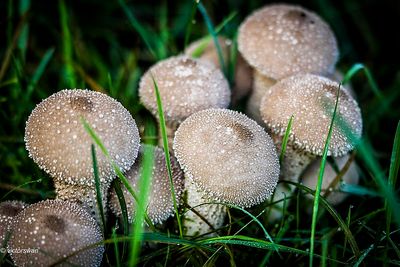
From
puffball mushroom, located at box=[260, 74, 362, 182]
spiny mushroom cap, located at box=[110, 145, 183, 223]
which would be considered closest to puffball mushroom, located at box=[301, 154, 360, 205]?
puffball mushroom, located at box=[260, 74, 362, 182]

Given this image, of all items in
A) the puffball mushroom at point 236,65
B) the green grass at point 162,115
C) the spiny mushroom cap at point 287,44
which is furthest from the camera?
the puffball mushroom at point 236,65

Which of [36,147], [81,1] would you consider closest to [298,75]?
[36,147]

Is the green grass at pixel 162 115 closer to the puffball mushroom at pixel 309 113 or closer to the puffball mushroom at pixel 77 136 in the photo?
the puffball mushroom at pixel 77 136

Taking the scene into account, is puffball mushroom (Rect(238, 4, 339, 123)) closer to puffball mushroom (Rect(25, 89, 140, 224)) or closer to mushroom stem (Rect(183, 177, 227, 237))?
mushroom stem (Rect(183, 177, 227, 237))

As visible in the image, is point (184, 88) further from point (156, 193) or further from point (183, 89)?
point (156, 193)

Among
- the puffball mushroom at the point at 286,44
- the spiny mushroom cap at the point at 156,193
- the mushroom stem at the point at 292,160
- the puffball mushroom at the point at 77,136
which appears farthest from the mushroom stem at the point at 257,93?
the puffball mushroom at the point at 77,136

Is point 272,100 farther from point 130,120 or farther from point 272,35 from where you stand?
point 130,120
